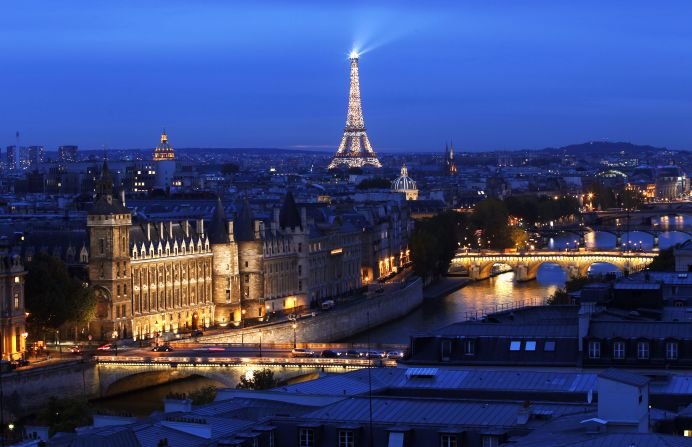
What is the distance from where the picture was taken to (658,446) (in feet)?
67.2

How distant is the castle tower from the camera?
2250 inches

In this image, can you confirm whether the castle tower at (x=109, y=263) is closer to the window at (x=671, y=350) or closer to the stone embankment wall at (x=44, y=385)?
the stone embankment wall at (x=44, y=385)

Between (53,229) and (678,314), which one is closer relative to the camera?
(678,314)

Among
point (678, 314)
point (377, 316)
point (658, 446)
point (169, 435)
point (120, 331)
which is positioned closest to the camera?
point (658, 446)

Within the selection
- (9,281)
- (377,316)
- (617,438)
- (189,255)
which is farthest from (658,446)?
(377,316)

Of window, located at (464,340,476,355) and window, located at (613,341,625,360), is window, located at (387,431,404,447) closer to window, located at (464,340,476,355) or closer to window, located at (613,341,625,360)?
window, located at (464,340,476,355)

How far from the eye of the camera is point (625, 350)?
34.9m

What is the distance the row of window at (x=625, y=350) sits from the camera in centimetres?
3469

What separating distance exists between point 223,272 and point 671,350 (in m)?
31.9

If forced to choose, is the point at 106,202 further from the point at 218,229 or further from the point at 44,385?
the point at 44,385

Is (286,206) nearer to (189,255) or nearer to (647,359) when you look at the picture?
(189,255)

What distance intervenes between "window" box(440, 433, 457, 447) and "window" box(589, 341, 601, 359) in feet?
34.3

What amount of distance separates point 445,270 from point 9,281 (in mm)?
42922

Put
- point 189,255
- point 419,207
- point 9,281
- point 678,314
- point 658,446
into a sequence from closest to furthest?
point 658,446 → point 678,314 → point 9,281 → point 189,255 → point 419,207
